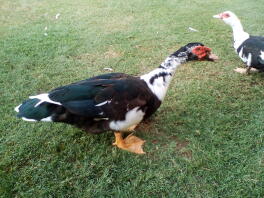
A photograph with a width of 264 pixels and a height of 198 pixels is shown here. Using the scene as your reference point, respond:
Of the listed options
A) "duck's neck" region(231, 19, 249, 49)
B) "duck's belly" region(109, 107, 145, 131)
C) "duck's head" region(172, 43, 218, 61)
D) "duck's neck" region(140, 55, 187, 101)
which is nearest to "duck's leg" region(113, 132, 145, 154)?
"duck's belly" region(109, 107, 145, 131)

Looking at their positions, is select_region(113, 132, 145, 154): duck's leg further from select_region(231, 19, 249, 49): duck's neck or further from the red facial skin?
select_region(231, 19, 249, 49): duck's neck

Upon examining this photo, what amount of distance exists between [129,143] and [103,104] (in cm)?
55

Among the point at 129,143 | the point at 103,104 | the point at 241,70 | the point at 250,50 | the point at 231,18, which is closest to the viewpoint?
the point at 103,104

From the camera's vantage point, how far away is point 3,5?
22.9 feet

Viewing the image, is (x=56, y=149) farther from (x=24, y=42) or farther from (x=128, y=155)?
(x=24, y=42)

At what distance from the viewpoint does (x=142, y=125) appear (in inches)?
128

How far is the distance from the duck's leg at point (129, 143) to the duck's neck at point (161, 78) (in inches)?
18.8

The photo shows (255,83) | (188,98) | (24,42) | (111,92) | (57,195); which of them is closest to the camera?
(57,195)

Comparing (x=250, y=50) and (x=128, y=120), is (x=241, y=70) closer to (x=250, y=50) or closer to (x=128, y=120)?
(x=250, y=50)

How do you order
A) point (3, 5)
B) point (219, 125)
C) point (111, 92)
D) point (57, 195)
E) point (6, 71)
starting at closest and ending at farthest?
point (57, 195), point (111, 92), point (219, 125), point (6, 71), point (3, 5)

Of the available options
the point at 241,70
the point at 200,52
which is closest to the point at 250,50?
the point at 241,70

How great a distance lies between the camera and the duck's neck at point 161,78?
2922mm

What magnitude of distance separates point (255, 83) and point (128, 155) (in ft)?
7.03

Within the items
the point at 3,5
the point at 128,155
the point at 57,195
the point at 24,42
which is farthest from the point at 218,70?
the point at 3,5
